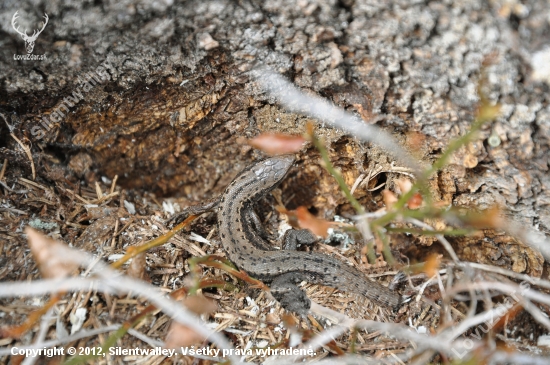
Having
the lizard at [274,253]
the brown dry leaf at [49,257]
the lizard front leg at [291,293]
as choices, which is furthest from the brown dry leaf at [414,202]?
the brown dry leaf at [49,257]

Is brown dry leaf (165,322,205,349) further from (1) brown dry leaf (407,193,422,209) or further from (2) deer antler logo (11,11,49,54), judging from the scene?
(2) deer antler logo (11,11,49,54)

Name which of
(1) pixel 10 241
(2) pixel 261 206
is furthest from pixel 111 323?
(2) pixel 261 206

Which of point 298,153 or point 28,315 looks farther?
point 298,153

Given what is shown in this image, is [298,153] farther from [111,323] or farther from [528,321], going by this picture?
[528,321]

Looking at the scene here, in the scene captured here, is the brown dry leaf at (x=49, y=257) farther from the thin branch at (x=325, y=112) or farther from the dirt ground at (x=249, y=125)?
the thin branch at (x=325, y=112)

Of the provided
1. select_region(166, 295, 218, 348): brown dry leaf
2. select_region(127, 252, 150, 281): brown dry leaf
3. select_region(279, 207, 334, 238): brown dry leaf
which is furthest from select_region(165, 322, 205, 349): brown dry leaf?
select_region(279, 207, 334, 238): brown dry leaf
